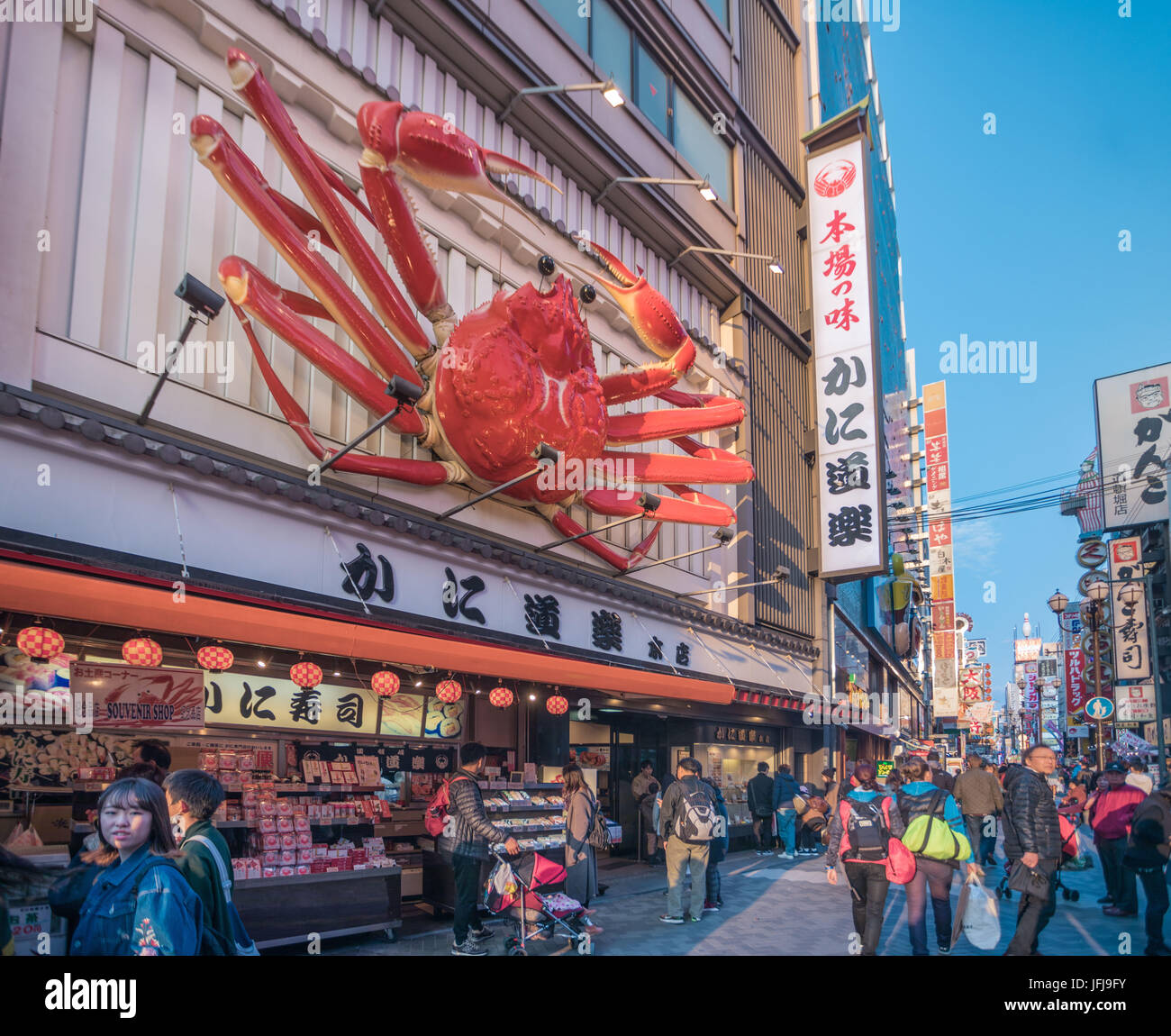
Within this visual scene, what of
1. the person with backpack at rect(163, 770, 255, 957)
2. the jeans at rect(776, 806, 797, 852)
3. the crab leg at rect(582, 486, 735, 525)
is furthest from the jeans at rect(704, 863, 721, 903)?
the person with backpack at rect(163, 770, 255, 957)

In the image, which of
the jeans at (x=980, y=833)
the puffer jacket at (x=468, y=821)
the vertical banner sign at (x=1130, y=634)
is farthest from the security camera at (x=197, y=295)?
the vertical banner sign at (x=1130, y=634)

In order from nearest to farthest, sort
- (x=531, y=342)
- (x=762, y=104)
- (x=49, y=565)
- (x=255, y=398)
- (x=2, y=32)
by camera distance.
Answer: (x=49, y=565) → (x=2, y=32) → (x=255, y=398) → (x=531, y=342) → (x=762, y=104)

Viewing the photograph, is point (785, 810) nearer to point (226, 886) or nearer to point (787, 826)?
point (787, 826)

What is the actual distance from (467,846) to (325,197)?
5.81 meters

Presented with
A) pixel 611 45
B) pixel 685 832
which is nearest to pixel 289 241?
pixel 685 832

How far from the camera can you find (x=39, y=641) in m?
5.79

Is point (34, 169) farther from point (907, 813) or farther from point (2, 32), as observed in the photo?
point (907, 813)

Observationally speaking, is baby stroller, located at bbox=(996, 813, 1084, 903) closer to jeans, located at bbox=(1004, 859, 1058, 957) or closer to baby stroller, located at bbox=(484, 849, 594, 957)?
jeans, located at bbox=(1004, 859, 1058, 957)

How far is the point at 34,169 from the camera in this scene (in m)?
6.39

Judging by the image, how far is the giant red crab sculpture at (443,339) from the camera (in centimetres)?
707

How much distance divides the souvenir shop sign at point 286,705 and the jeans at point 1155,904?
312 inches
